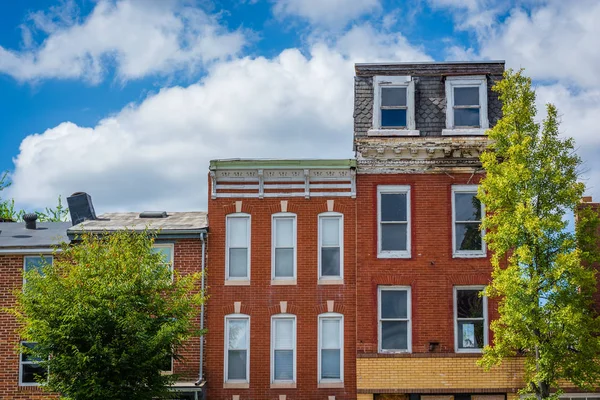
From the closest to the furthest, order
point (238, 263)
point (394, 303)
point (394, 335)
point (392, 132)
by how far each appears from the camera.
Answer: point (394, 335)
point (394, 303)
point (392, 132)
point (238, 263)

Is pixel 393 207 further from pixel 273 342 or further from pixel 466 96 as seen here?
pixel 273 342

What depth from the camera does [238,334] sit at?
27.0 metres

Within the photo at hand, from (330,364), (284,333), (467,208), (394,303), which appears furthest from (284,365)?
(467,208)

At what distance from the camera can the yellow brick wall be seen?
25781 mm

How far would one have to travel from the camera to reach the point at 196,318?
2691 cm

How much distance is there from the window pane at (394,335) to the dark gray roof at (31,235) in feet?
35.0

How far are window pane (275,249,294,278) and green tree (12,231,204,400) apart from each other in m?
4.28

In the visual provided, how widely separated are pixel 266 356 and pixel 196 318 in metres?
2.57

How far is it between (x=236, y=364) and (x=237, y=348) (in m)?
0.51

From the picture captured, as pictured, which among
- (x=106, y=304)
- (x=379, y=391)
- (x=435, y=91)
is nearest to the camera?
(x=106, y=304)

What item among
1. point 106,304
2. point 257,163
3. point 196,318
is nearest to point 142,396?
point 106,304

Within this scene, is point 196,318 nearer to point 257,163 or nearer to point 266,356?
point 266,356

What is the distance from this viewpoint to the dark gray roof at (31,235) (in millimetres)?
27672

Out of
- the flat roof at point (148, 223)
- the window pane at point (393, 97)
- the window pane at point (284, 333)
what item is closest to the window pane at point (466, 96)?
the window pane at point (393, 97)
